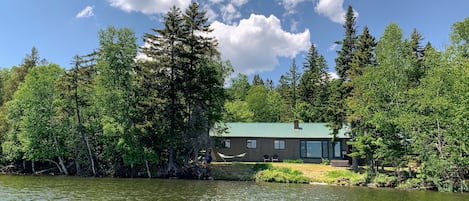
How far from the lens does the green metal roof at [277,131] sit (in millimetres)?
32188

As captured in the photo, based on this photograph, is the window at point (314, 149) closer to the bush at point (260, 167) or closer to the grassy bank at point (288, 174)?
the grassy bank at point (288, 174)

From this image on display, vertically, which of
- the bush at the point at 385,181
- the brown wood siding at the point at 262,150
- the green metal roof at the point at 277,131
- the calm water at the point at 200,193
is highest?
the green metal roof at the point at 277,131

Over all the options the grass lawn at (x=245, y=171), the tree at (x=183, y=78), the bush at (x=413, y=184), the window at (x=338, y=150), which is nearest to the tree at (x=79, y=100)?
the tree at (x=183, y=78)

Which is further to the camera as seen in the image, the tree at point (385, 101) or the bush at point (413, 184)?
the tree at point (385, 101)

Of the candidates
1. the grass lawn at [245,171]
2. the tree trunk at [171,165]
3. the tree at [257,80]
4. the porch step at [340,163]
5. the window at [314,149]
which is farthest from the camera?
the tree at [257,80]

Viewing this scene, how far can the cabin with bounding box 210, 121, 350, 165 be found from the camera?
31.7m

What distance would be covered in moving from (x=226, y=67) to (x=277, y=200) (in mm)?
18628

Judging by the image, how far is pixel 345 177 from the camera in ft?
79.5

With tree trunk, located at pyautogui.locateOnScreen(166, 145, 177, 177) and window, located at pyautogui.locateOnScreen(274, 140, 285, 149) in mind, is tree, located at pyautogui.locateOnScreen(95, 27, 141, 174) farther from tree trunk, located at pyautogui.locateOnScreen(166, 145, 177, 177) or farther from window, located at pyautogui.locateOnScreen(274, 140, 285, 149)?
window, located at pyautogui.locateOnScreen(274, 140, 285, 149)

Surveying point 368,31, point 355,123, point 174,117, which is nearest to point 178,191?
point 174,117

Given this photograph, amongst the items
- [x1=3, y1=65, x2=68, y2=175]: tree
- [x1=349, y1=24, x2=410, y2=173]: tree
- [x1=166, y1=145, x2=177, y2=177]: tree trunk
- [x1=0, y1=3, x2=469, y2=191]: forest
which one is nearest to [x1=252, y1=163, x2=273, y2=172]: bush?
[x1=0, y1=3, x2=469, y2=191]: forest

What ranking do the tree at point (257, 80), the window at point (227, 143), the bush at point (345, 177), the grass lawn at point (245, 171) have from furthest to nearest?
the tree at point (257, 80)
the window at point (227, 143)
the grass lawn at point (245, 171)
the bush at point (345, 177)

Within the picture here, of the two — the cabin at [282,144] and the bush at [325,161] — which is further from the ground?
the cabin at [282,144]

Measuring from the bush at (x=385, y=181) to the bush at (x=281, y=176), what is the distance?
4202 mm
